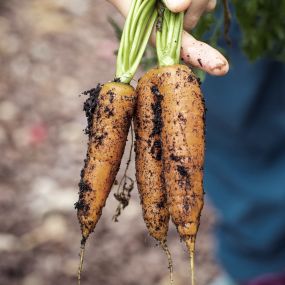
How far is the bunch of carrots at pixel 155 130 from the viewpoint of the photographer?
1.39m

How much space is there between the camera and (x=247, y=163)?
2637 mm

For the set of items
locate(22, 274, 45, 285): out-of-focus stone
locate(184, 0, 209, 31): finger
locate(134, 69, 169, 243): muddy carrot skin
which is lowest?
locate(22, 274, 45, 285): out-of-focus stone

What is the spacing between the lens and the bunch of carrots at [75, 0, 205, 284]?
139 centimetres

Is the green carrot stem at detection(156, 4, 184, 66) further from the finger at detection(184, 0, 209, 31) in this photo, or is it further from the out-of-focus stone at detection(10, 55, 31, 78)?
the out-of-focus stone at detection(10, 55, 31, 78)

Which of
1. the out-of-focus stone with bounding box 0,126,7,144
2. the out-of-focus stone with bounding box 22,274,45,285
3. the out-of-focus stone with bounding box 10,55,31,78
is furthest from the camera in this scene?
the out-of-focus stone with bounding box 10,55,31,78

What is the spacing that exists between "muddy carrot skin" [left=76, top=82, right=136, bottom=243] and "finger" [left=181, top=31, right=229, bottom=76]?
168mm

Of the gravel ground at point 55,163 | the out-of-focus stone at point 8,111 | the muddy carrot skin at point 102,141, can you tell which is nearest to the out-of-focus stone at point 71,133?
the gravel ground at point 55,163

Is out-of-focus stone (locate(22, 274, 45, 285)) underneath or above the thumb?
underneath

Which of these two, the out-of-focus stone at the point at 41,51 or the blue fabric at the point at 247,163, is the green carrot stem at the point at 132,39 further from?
the out-of-focus stone at the point at 41,51

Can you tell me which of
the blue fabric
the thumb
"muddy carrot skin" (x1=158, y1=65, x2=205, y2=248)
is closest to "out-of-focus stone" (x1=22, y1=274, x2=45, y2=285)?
the blue fabric

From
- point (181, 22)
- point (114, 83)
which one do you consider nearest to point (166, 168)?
point (114, 83)

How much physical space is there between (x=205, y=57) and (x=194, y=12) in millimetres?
155

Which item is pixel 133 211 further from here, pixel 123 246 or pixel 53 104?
pixel 53 104

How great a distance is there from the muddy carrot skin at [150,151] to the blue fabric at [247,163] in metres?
0.92
